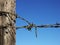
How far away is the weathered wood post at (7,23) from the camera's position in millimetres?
4477

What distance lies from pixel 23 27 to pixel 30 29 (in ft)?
1.11

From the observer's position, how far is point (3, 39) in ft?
14.5

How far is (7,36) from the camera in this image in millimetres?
4504

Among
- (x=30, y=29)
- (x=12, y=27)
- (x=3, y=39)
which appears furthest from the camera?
(x=30, y=29)

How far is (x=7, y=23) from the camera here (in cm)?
462

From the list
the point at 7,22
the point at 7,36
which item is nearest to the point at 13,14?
the point at 7,22

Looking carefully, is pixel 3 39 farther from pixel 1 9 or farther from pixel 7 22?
pixel 1 9

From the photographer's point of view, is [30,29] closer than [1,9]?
No

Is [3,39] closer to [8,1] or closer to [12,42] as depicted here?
[12,42]

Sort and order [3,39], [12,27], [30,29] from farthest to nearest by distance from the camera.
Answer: [30,29] → [12,27] → [3,39]

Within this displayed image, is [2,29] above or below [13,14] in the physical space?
below

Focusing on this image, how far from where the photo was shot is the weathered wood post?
4.48 meters

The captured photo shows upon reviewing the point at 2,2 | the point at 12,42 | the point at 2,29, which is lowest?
the point at 12,42

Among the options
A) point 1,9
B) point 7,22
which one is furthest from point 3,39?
point 1,9
